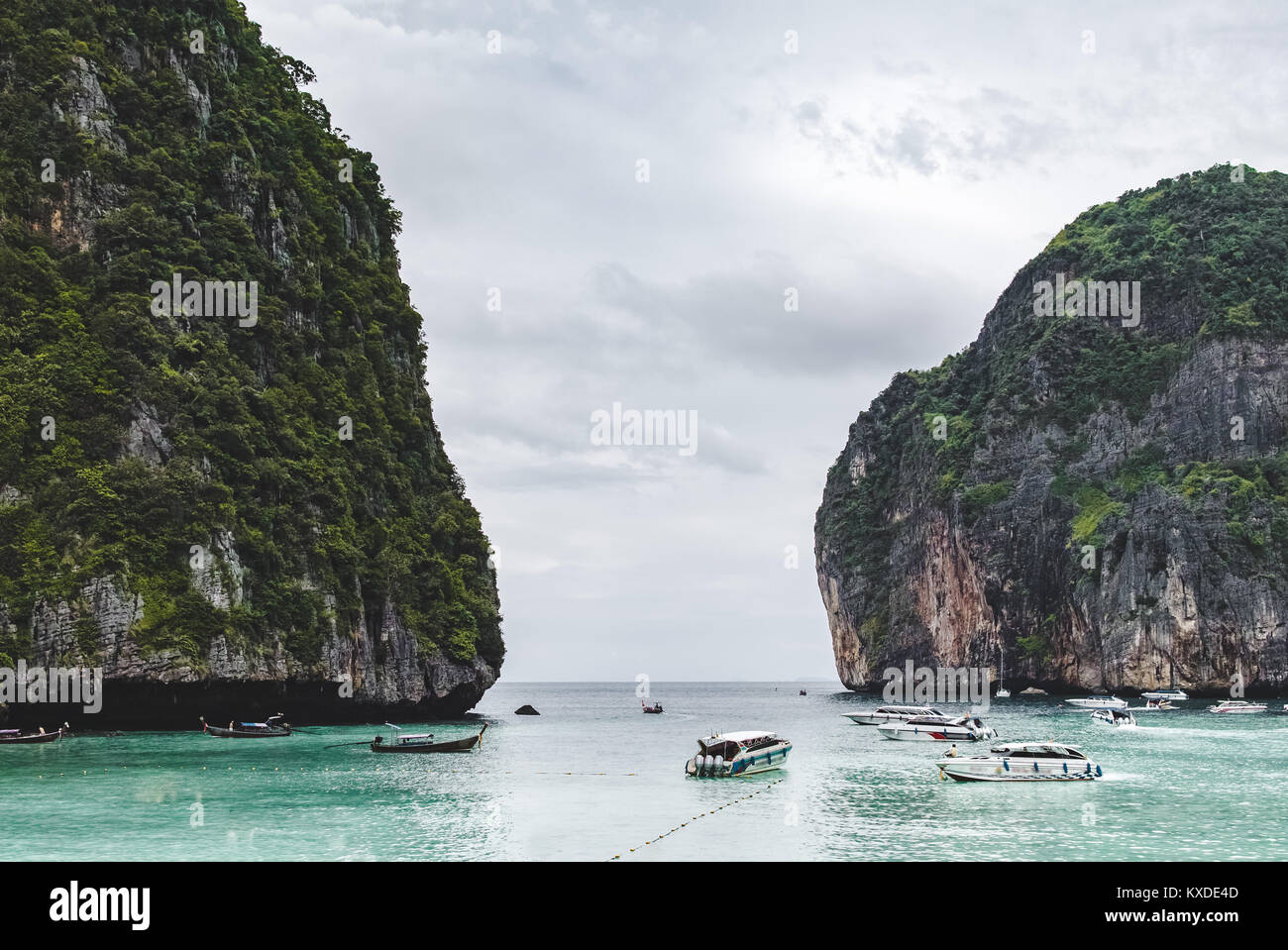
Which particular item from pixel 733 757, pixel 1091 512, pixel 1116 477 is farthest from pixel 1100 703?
pixel 733 757

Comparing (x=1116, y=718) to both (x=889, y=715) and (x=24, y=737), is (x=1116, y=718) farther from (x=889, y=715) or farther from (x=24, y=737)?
(x=24, y=737)

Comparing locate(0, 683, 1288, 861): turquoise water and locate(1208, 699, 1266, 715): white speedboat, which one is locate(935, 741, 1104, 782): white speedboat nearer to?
locate(0, 683, 1288, 861): turquoise water

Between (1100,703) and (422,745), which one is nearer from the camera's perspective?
(422,745)

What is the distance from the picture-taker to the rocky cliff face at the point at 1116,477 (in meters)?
107

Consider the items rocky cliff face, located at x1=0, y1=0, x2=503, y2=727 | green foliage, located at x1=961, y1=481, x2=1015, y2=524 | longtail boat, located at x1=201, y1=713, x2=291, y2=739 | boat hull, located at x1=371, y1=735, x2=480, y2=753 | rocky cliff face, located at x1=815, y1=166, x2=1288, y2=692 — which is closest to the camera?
boat hull, located at x1=371, y1=735, x2=480, y2=753

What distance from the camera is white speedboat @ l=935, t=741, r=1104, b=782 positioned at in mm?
44375

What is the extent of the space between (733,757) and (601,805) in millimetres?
11170

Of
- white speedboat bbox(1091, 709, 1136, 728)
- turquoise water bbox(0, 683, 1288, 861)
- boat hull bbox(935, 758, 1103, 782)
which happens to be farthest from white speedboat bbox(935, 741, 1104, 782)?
white speedboat bbox(1091, 709, 1136, 728)

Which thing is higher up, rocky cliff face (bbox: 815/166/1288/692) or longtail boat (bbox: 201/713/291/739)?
rocky cliff face (bbox: 815/166/1288/692)

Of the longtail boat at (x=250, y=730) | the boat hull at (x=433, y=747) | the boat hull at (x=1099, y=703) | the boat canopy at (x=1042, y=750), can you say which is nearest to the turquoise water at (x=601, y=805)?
the boat hull at (x=433, y=747)

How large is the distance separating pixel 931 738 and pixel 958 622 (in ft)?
225

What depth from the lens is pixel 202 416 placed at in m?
68.2

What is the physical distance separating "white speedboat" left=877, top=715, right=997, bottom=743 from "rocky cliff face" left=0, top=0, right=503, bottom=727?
32.0m
